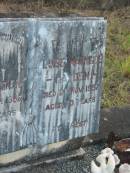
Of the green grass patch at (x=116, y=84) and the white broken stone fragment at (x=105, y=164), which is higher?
the green grass patch at (x=116, y=84)

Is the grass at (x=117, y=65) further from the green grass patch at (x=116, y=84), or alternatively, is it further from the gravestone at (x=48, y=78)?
the gravestone at (x=48, y=78)

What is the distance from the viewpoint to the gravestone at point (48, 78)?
13.7 ft

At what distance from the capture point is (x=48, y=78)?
4.39 meters

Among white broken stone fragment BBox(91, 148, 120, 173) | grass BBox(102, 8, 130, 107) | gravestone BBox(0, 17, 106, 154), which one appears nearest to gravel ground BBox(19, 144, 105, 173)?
gravestone BBox(0, 17, 106, 154)

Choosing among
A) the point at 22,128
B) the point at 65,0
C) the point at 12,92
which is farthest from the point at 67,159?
the point at 65,0

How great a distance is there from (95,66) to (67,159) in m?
0.85

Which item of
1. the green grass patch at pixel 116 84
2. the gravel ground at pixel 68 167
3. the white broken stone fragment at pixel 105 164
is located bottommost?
the gravel ground at pixel 68 167

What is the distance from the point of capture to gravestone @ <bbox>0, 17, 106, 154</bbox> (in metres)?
4.17

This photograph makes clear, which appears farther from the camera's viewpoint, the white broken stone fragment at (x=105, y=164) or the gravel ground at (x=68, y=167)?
the gravel ground at (x=68, y=167)

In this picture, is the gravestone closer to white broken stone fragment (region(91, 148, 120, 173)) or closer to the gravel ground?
the gravel ground

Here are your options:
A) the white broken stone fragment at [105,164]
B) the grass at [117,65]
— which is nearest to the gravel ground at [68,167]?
the white broken stone fragment at [105,164]

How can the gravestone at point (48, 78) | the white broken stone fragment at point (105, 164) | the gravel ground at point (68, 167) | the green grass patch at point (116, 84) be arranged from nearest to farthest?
the white broken stone fragment at point (105, 164), the gravestone at point (48, 78), the gravel ground at point (68, 167), the green grass patch at point (116, 84)

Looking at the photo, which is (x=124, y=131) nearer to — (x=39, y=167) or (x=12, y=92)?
(x=39, y=167)

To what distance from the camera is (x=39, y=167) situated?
4.68 meters
